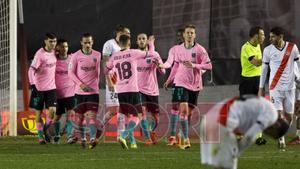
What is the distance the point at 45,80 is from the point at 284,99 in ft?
14.7

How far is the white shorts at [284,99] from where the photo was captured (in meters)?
14.6

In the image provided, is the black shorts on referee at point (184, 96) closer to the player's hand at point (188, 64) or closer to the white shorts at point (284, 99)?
the player's hand at point (188, 64)

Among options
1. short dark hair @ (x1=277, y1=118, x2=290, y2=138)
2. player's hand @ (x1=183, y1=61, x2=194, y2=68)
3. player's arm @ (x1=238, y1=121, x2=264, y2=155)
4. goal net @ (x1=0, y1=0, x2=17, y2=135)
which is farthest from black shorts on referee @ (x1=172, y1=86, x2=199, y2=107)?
player's arm @ (x1=238, y1=121, x2=264, y2=155)

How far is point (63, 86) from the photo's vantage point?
674 inches

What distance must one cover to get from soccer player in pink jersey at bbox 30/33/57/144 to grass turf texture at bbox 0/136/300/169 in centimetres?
103

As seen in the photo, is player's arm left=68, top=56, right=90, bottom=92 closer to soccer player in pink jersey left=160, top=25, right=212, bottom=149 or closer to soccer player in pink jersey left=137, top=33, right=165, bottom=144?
soccer player in pink jersey left=137, top=33, right=165, bottom=144

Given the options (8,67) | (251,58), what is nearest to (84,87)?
(251,58)

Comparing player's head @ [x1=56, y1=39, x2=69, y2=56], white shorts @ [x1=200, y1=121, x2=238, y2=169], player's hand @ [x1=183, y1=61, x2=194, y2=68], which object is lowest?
white shorts @ [x1=200, y1=121, x2=238, y2=169]

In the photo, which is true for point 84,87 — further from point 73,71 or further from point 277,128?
point 277,128

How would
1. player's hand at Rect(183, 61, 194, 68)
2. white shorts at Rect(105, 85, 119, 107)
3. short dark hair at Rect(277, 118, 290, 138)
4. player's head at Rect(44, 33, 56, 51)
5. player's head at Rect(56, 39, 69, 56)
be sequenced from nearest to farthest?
short dark hair at Rect(277, 118, 290, 138) < player's hand at Rect(183, 61, 194, 68) < white shorts at Rect(105, 85, 119, 107) < player's head at Rect(44, 33, 56, 51) < player's head at Rect(56, 39, 69, 56)

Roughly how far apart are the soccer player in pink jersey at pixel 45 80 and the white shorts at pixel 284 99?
4.22 meters

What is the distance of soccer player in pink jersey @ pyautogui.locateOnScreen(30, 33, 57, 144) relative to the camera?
55.0 ft

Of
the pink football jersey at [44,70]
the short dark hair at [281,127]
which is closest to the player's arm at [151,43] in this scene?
the pink football jersey at [44,70]

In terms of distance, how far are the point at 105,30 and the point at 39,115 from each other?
134 inches
